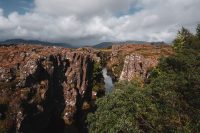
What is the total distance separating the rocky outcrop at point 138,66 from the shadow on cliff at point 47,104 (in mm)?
28797

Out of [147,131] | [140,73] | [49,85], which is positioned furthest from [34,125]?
[140,73]

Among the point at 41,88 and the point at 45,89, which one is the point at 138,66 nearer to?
the point at 45,89

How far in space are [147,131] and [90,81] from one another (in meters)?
74.6

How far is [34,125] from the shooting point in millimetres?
69188

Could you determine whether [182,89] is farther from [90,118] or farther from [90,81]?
[90,81]

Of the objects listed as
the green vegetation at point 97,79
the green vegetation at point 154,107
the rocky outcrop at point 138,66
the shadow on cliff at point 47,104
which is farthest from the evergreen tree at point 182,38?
the green vegetation at point 154,107

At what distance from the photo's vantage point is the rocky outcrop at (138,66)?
106m

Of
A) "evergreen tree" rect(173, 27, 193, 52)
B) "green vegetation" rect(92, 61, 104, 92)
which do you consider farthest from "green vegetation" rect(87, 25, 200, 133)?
"evergreen tree" rect(173, 27, 193, 52)

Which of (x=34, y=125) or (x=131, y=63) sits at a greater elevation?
(x=131, y=63)

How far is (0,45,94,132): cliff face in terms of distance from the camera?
65.6 meters

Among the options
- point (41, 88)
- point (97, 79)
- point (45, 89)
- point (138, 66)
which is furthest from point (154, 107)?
point (97, 79)

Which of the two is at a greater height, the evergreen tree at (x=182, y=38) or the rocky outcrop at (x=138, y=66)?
the evergreen tree at (x=182, y=38)

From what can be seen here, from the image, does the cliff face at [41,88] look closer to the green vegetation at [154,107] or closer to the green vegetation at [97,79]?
the green vegetation at [97,79]

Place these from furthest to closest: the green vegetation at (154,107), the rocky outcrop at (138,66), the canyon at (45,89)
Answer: the rocky outcrop at (138,66) < the canyon at (45,89) < the green vegetation at (154,107)
